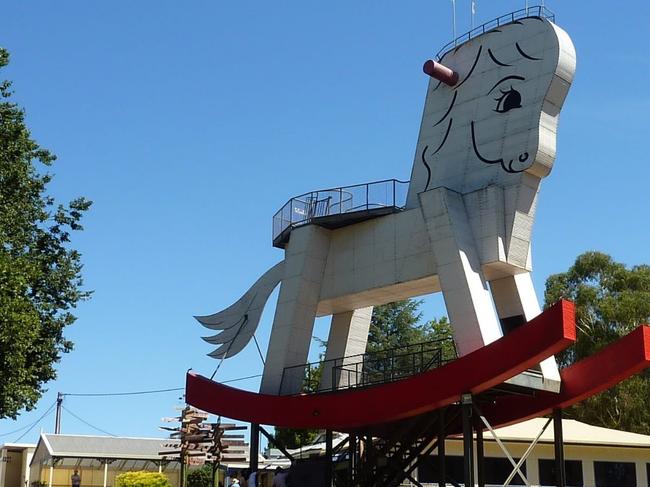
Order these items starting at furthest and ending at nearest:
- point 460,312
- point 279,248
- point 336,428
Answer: point 279,248
point 336,428
point 460,312

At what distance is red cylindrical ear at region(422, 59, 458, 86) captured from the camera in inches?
1111

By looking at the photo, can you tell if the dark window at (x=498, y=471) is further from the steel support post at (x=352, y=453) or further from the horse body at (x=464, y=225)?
the horse body at (x=464, y=225)

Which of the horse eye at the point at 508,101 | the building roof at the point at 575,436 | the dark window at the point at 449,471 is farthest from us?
the dark window at the point at 449,471

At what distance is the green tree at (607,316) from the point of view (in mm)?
53000

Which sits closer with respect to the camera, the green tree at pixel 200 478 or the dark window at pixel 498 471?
the green tree at pixel 200 478

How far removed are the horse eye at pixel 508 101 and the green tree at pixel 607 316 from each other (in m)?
30.6

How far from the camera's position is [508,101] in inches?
1054

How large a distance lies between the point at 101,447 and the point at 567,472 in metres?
28.8

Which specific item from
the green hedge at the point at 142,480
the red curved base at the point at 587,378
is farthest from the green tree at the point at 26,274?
the red curved base at the point at 587,378

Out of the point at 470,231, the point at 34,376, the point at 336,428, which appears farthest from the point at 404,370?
the point at 34,376

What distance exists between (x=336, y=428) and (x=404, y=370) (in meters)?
3.07

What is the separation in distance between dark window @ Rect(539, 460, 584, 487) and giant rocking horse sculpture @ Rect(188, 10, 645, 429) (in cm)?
1185

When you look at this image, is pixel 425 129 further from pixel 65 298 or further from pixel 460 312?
pixel 65 298

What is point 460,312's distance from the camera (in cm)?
2516
